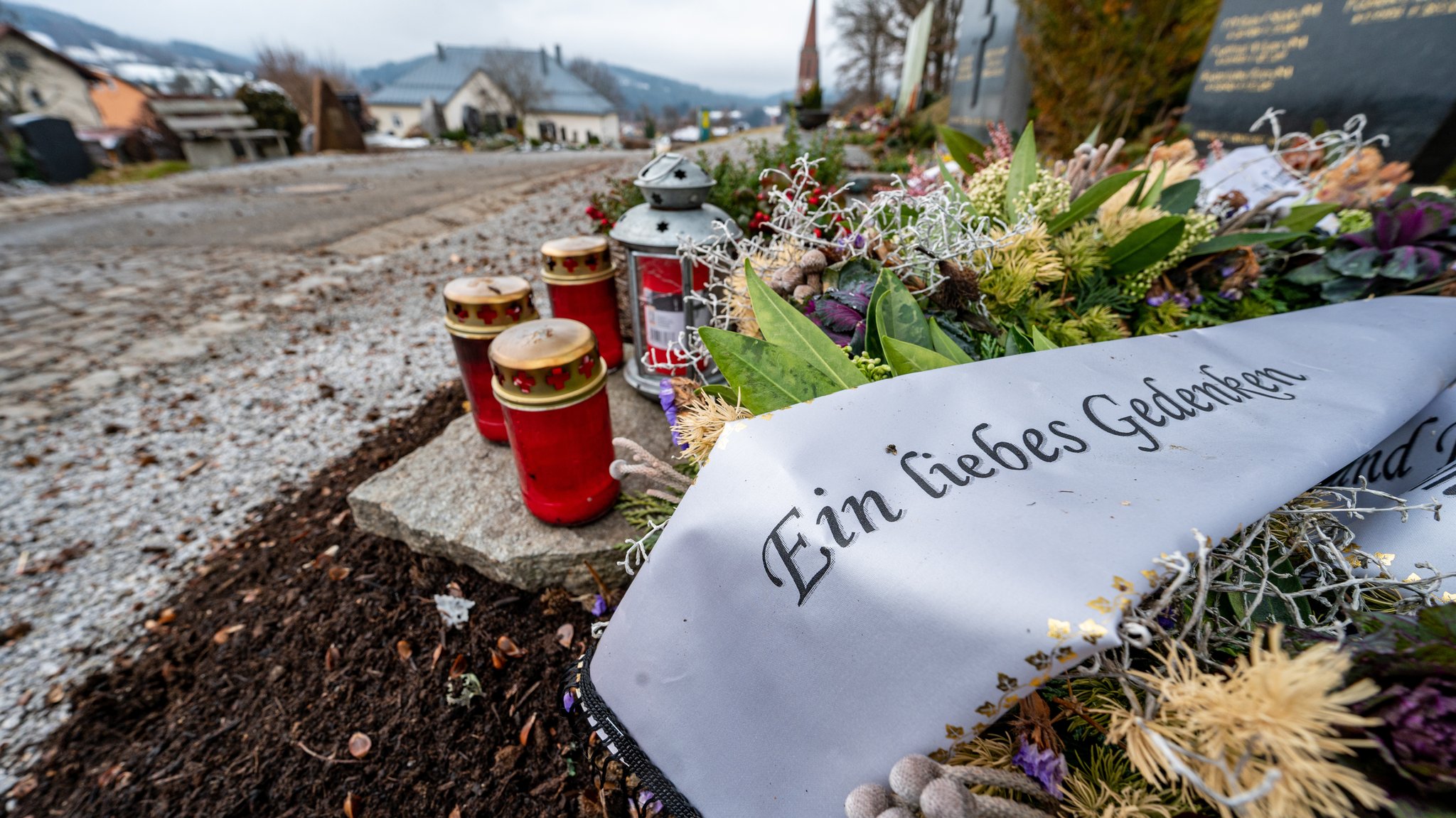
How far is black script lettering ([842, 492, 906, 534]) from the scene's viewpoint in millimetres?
597

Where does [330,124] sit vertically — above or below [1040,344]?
above

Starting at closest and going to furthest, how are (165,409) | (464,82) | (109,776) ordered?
(109,776), (165,409), (464,82)

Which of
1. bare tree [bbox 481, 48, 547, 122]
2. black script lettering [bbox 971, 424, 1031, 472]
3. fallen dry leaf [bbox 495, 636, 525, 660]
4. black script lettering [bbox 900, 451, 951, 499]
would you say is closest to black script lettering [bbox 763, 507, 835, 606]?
black script lettering [bbox 900, 451, 951, 499]

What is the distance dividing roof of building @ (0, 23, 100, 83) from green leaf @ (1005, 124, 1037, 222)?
41669 mm

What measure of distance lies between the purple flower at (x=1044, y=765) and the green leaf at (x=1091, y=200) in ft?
3.77

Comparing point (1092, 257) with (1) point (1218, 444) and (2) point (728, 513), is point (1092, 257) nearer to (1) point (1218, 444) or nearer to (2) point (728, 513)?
(1) point (1218, 444)

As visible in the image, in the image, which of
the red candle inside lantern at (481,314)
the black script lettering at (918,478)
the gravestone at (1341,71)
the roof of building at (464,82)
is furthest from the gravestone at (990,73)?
the roof of building at (464,82)

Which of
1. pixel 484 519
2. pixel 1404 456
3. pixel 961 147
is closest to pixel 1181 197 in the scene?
pixel 961 147

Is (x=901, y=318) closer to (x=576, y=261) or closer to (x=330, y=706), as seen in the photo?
(x=576, y=261)

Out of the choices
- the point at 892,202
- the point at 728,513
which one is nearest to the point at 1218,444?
the point at 728,513

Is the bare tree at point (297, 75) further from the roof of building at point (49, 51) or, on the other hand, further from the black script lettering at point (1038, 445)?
the black script lettering at point (1038, 445)

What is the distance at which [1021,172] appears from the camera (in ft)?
4.49

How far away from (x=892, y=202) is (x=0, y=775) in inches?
112

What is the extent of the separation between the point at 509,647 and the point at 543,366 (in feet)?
2.94
